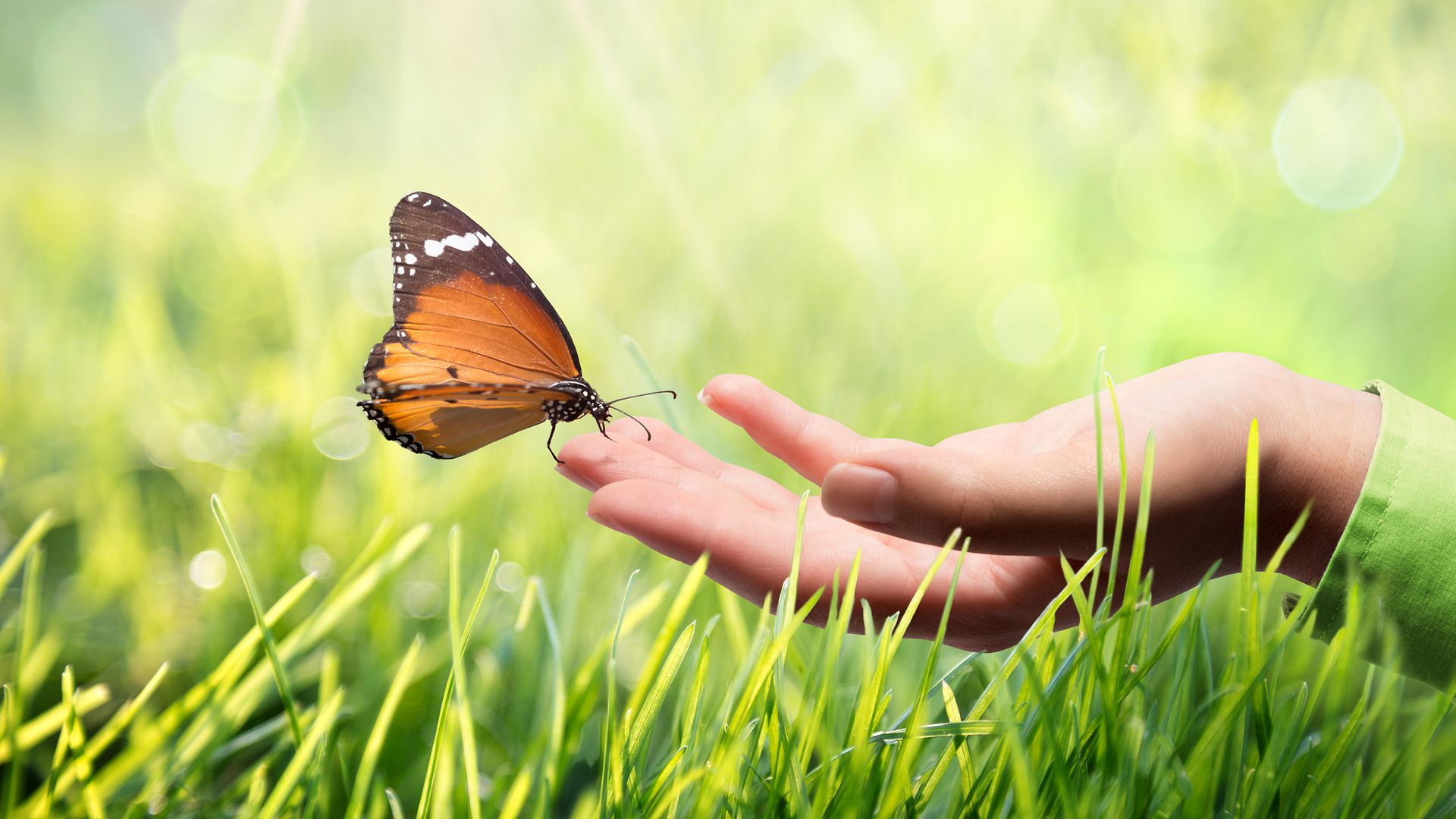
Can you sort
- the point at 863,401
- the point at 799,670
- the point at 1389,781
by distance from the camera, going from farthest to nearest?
the point at 863,401
the point at 799,670
the point at 1389,781

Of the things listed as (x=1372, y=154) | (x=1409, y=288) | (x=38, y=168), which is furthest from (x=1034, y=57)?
(x=38, y=168)

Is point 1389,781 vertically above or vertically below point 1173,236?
below

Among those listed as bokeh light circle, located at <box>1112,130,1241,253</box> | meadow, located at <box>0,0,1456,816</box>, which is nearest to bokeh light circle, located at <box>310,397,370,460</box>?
meadow, located at <box>0,0,1456,816</box>

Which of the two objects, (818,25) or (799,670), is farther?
(818,25)

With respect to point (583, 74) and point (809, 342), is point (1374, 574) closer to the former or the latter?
point (809, 342)

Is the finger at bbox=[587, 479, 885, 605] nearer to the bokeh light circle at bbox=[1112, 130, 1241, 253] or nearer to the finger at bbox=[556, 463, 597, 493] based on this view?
the finger at bbox=[556, 463, 597, 493]

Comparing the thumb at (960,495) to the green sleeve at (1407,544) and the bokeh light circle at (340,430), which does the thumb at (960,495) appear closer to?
the green sleeve at (1407,544)

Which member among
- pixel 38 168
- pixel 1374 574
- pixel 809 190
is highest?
pixel 809 190

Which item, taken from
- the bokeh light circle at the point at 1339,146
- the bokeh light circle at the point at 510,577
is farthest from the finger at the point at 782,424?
the bokeh light circle at the point at 1339,146
